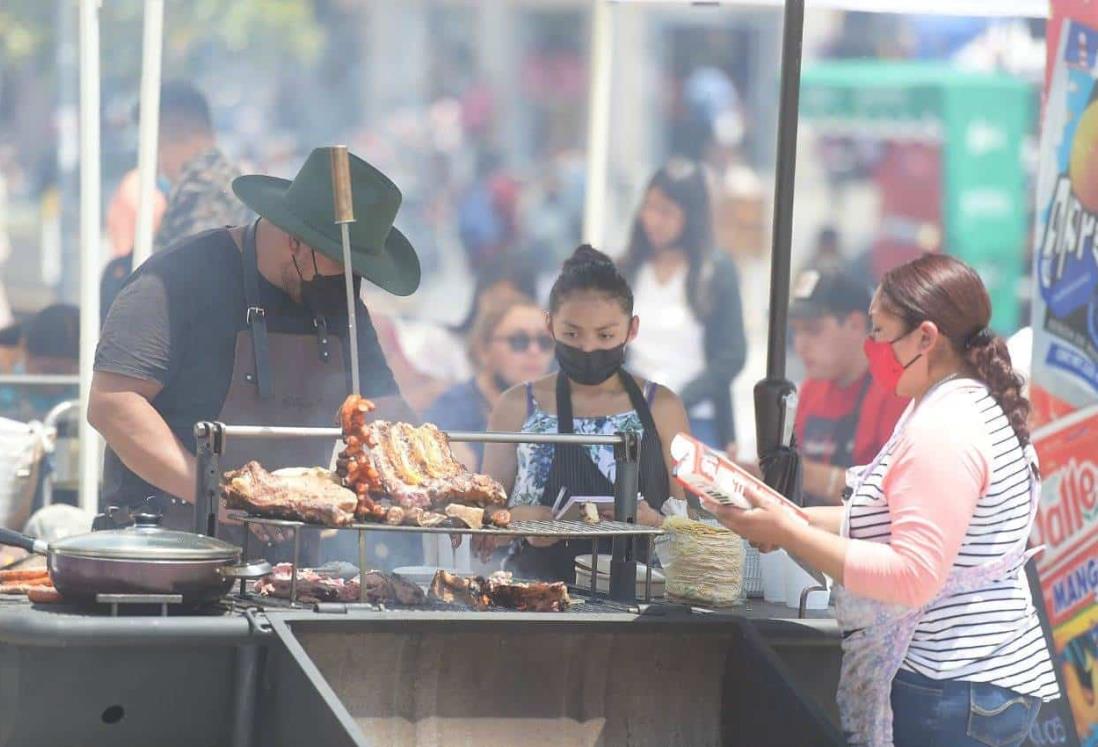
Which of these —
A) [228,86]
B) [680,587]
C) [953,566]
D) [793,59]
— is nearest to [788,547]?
[953,566]

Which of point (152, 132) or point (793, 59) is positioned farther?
point (152, 132)

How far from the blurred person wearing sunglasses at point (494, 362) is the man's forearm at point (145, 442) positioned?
10.1 ft

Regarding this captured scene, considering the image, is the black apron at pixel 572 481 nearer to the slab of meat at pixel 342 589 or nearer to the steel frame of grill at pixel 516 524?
the steel frame of grill at pixel 516 524

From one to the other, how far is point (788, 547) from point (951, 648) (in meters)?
0.37

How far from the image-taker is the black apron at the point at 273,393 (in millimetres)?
4074

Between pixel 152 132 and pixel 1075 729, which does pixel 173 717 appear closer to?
pixel 1075 729

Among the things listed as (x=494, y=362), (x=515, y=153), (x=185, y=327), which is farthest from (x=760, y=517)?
(x=515, y=153)

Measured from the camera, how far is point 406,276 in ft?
14.1

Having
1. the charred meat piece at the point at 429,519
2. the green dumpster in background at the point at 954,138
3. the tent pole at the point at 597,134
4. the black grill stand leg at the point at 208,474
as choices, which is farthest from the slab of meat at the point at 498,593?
the green dumpster in background at the point at 954,138

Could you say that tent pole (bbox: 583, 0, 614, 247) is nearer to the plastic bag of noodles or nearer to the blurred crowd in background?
the blurred crowd in background

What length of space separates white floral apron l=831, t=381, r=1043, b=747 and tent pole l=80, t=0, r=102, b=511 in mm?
3937

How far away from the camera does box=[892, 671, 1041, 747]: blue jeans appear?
9.21 ft

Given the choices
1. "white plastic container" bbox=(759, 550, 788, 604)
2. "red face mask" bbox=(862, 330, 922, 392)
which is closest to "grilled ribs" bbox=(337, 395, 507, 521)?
"white plastic container" bbox=(759, 550, 788, 604)

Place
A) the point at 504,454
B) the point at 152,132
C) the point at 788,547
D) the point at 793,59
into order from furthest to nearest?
the point at 152,132 → the point at 504,454 → the point at 793,59 → the point at 788,547
